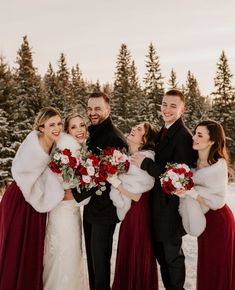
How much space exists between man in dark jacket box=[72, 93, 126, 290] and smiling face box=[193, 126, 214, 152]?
3.59 feet

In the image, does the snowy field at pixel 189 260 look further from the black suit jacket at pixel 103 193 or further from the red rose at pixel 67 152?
the red rose at pixel 67 152

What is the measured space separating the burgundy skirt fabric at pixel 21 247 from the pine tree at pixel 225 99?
3714 cm

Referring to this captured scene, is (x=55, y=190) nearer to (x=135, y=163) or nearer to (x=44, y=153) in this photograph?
(x=44, y=153)

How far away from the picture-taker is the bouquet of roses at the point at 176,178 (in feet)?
15.9

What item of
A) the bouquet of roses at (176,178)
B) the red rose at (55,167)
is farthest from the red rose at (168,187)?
the red rose at (55,167)

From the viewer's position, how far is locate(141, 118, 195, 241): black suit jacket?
5.23 m

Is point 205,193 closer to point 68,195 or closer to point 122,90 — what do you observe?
point 68,195

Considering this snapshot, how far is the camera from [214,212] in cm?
525

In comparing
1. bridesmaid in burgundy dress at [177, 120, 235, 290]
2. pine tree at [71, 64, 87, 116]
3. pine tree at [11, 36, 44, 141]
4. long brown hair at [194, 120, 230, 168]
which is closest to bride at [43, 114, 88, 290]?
bridesmaid in burgundy dress at [177, 120, 235, 290]

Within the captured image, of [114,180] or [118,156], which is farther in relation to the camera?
[114,180]

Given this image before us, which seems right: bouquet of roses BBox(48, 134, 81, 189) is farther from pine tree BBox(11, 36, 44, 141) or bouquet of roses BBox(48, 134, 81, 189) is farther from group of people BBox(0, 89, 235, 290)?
pine tree BBox(11, 36, 44, 141)

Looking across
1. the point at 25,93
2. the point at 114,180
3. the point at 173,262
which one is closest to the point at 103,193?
the point at 114,180

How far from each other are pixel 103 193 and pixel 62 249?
109 centimetres

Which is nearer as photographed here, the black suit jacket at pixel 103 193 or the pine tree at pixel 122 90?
the black suit jacket at pixel 103 193
